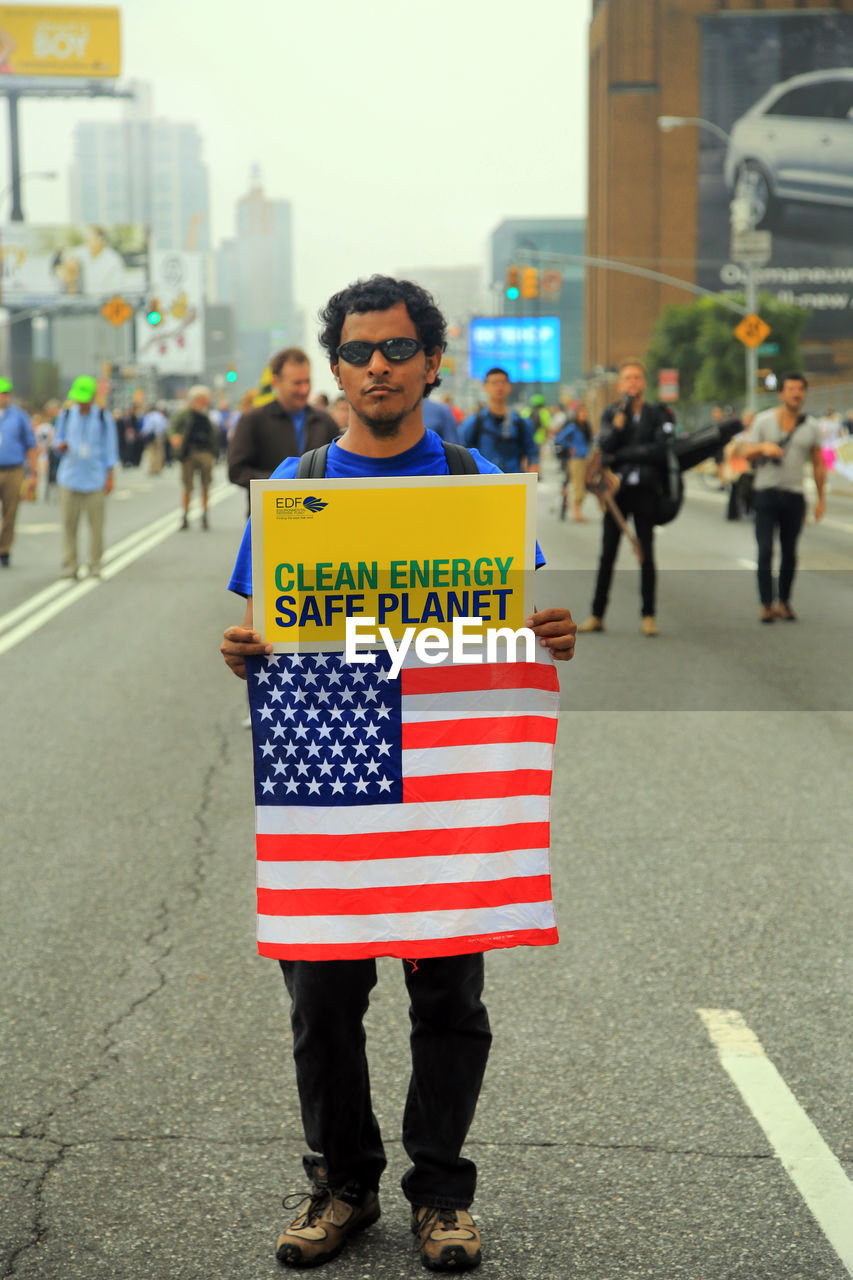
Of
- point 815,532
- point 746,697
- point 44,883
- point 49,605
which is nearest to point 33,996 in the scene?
point 44,883

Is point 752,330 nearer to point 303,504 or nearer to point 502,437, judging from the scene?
point 502,437

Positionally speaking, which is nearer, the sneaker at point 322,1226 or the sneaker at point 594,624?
the sneaker at point 322,1226

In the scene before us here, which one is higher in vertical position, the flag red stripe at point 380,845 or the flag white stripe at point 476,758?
the flag white stripe at point 476,758

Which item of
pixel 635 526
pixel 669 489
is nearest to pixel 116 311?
pixel 635 526

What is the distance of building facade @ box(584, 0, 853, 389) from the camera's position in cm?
9188

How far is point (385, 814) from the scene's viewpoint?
10.8 ft

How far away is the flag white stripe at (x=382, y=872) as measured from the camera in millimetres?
3270

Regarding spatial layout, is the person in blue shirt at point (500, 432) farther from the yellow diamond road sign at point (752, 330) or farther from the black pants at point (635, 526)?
the yellow diamond road sign at point (752, 330)

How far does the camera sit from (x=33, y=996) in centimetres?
491

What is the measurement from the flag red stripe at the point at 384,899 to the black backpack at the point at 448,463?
0.84 metres

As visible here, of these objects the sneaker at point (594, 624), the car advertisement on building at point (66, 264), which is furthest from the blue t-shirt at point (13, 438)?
the car advertisement on building at point (66, 264)

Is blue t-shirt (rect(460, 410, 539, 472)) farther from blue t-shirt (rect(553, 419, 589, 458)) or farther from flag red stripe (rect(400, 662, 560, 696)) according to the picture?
blue t-shirt (rect(553, 419, 589, 458))

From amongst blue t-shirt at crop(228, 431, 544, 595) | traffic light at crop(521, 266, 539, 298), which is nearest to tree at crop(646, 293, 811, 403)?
traffic light at crop(521, 266, 539, 298)

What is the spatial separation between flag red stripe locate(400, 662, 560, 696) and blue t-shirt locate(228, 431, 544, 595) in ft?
0.76
